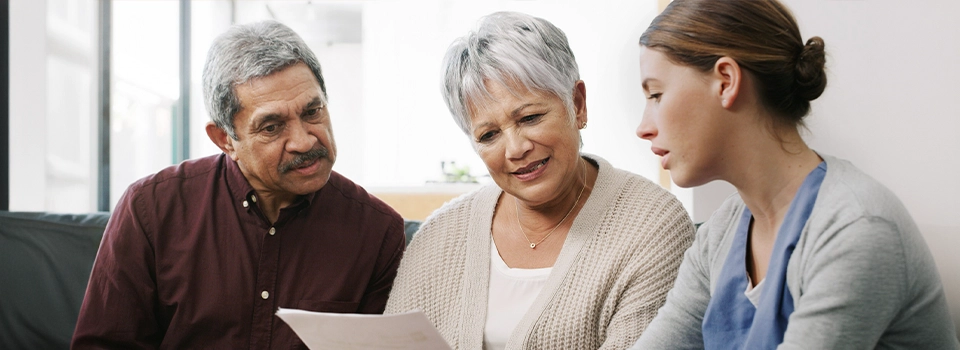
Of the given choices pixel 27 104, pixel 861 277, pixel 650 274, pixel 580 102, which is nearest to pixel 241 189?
pixel 580 102

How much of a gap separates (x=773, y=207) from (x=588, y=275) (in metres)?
0.44

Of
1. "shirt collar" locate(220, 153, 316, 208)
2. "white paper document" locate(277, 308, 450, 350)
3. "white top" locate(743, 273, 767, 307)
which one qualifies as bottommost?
"white paper document" locate(277, 308, 450, 350)

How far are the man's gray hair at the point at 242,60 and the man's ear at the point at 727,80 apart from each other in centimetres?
90

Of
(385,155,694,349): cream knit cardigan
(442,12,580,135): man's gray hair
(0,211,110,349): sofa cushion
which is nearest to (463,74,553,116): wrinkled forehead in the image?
(442,12,580,135): man's gray hair

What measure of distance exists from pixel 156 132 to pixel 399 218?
3.47 metres

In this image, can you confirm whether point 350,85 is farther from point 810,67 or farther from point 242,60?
point 810,67

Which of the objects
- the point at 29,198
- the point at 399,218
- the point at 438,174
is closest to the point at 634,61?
the point at 438,174

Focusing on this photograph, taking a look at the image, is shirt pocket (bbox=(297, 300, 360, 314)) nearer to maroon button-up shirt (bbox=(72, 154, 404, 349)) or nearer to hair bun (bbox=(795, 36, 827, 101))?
maroon button-up shirt (bbox=(72, 154, 404, 349))

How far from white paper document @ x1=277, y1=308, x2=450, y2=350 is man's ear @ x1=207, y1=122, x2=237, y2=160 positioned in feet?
2.05

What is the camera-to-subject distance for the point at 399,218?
5.89ft

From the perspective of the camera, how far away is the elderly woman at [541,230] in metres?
1.36

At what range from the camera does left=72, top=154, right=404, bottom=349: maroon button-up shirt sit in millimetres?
1530

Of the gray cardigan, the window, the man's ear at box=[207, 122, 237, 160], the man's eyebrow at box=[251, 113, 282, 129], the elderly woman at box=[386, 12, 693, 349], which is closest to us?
the gray cardigan

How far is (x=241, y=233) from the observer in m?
1.60
